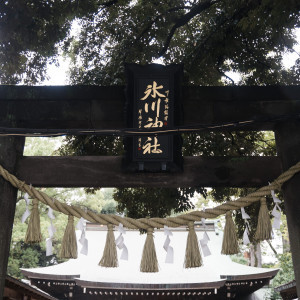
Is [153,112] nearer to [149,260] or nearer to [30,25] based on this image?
[149,260]

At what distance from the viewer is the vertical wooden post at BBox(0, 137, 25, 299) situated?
8.66 ft

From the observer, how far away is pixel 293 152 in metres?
2.81

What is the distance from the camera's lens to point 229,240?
8.37ft

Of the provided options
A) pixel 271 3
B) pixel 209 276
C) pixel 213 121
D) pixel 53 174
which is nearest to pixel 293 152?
pixel 213 121

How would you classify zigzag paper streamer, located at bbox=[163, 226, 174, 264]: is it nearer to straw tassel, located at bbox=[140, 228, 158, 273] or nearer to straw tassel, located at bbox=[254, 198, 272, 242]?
straw tassel, located at bbox=[140, 228, 158, 273]

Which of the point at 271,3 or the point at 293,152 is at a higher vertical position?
the point at 271,3

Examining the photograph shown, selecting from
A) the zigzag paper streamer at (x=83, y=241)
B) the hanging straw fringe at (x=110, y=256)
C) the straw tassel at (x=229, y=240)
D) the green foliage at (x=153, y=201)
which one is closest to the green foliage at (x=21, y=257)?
the green foliage at (x=153, y=201)

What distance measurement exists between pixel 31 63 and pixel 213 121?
3208 millimetres

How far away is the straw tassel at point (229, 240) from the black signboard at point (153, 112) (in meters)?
0.55

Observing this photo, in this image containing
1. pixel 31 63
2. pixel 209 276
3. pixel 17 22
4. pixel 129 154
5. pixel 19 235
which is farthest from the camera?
pixel 19 235

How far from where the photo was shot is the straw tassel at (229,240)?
2525 mm

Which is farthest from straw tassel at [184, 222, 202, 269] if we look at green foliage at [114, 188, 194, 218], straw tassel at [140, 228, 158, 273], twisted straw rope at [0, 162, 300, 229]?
green foliage at [114, 188, 194, 218]

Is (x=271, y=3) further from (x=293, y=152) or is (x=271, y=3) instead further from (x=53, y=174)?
(x=53, y=174)

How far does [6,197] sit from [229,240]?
1.69 m
